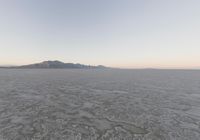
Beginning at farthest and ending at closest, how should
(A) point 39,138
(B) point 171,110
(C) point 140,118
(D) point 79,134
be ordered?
(B) point 171,110 < (C) point 140,118 < (D) point 79,134 < (A) point 39,138

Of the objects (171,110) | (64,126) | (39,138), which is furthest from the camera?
(171,110)

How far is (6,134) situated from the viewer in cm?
658

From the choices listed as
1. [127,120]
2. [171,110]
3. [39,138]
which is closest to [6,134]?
[39,138]

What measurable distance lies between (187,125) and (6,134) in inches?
374

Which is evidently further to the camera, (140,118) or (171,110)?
(171,110)

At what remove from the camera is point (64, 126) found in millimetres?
7613

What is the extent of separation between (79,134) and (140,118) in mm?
4190

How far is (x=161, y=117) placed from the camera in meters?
9.24

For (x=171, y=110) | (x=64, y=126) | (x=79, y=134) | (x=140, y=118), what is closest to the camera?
(x=79, y=134)

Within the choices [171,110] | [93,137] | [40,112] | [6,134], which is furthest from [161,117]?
[6,134]

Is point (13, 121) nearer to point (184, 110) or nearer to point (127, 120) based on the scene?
point (127, 120)

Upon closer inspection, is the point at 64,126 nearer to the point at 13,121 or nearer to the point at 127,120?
the point at 13,121

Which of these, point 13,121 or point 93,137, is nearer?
point 93,137

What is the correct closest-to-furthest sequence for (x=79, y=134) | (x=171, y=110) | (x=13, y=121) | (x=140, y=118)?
(x=79, y=134) → (x=13, y=121) → (x=140, y=118) → (x=171, y=110)
